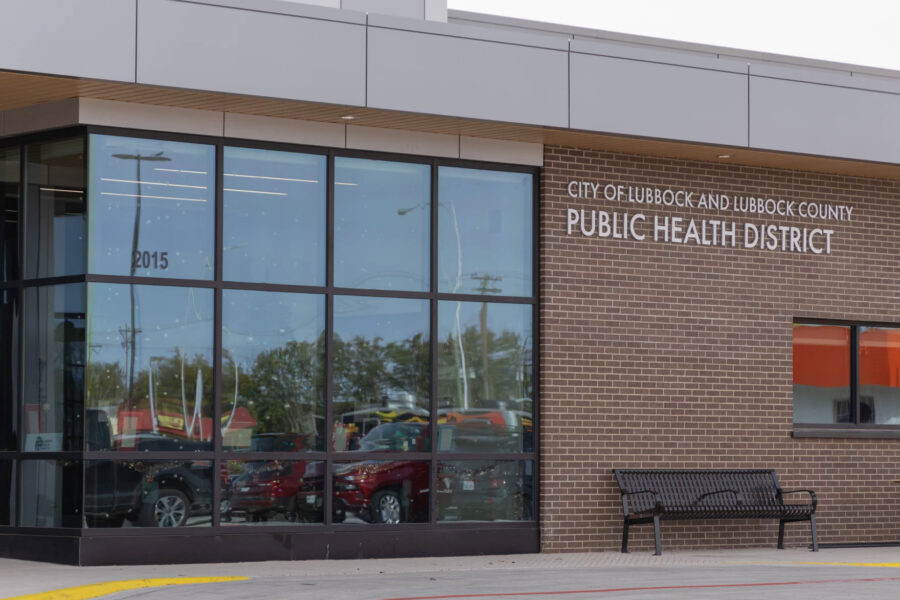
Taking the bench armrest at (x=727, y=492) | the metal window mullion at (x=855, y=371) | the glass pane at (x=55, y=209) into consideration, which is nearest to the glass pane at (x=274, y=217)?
the glass pane at (x=55, y=209)

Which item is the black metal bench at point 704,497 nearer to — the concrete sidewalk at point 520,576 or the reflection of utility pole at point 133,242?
the concrete sidewalk at point 520,576

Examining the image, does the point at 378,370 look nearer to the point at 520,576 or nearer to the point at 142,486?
the point at 142,486

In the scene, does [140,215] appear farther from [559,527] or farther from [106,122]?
[559,527]

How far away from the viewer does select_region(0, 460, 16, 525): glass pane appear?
14.3 meters

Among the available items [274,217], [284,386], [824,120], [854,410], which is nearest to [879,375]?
[854,410]

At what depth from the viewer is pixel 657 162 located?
54.4 feet

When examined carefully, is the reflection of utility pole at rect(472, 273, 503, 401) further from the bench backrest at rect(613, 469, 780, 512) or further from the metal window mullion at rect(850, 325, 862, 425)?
the metal window mullion at rect(850, 325, 862, 425)

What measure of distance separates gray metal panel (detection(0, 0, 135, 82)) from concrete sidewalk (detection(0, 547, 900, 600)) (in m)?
4.49

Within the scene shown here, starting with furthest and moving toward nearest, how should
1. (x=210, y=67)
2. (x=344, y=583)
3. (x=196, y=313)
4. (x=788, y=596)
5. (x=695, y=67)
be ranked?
(x=695, y=67) → (x=196, y=313) → (x=210, y=67) → (x=344, y=583) → (x=788, y=596)

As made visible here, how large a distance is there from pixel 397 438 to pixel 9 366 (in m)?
4.04

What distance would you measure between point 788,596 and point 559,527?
4.44 m

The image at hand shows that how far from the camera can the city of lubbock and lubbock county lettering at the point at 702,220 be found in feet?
53.1

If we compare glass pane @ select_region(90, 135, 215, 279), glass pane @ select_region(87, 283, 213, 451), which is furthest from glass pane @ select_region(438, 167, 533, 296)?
glass pane @ select_region(87, 283, 213, 451)

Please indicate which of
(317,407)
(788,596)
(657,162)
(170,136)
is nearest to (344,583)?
(317,407)
